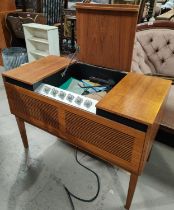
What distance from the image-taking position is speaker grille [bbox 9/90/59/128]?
1.11 metres

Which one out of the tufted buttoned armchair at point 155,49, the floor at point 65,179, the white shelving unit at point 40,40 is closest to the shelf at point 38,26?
the white shelving unit at point 40,40

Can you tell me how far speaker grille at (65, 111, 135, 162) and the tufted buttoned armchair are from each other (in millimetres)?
917

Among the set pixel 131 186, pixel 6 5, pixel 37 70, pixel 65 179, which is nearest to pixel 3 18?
pixel 6 5

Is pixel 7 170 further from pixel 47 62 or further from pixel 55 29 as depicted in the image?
pixel 55 29

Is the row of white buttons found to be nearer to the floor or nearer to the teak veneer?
the teak veneer

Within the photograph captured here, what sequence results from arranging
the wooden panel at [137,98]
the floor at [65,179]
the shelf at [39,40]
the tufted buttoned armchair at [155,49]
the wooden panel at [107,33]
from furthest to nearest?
the shelf at [39,40]
the tufted buttoned armchair at [155,49]
the floor at [65,179]
the wooden panel at [107,33]
the wooden panel at [137,98]

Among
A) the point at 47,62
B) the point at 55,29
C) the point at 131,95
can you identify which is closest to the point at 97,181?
the point at 131,95

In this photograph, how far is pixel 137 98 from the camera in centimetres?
94

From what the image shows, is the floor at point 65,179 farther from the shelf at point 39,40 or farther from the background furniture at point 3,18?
the background furniture at point 3,18

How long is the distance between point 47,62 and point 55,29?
1.44 m

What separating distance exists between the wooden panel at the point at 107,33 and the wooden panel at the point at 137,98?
0.57 ft

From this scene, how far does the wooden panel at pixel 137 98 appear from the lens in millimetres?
830

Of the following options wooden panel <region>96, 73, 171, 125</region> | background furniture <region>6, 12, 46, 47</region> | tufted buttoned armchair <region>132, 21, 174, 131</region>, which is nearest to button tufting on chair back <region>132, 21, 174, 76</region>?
tufted buttoned armchair <region>132, 21, 174, 131</region>

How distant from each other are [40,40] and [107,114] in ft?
7.33
